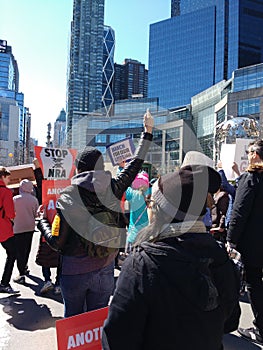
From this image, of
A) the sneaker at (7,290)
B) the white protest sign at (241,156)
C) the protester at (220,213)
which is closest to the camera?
the sneaker at (7,290)

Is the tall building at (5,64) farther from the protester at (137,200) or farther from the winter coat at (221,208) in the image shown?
the winter coat at (221,208)

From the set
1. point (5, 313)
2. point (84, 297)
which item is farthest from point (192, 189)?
point (5, 313)

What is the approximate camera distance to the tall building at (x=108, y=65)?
451 feet

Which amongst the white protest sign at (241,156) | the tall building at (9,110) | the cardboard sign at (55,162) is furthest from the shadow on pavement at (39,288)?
the tall building at (9,110)

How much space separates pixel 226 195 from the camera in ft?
19.1

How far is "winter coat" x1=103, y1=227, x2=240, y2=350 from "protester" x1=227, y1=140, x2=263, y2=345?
6.95ft

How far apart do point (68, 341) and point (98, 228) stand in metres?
0.73

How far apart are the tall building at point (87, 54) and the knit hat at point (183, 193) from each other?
132 meters

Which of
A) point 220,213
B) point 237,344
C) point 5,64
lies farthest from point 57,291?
point 5,64

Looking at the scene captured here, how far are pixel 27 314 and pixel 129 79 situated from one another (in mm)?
159377

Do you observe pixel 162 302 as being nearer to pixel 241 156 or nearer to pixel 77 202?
pixel 77 202

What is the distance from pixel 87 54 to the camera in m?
133

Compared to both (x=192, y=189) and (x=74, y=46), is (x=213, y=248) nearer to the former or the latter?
(x=192, y=189)

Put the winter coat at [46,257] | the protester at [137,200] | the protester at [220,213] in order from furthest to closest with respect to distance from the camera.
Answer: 1. the protester at [137,200]
2. the protester at [220,213]
3. the winter coat at [46,257]
